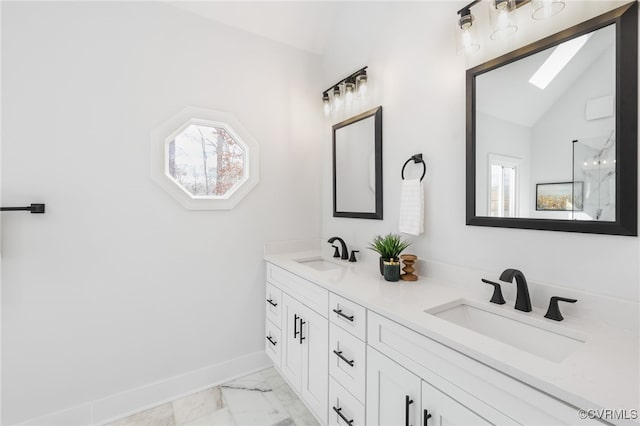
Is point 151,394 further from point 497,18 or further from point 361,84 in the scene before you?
point 497,18

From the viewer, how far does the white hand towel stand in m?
1.60

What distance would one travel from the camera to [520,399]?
0.74 meters

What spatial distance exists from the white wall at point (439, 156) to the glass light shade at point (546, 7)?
4 cm

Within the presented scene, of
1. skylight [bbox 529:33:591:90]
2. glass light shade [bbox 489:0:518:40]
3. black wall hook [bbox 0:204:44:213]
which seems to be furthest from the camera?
black wall hook [bbox 0:204:44:213]

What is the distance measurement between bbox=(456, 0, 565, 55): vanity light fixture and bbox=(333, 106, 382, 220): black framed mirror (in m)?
0.63

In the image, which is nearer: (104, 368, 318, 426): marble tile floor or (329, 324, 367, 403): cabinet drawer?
A: (329, 324, 367, 403): cabinet drawer

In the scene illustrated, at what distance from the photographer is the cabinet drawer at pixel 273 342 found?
6.73ft

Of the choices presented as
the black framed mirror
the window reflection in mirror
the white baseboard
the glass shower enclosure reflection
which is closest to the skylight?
the window reflection in mirror

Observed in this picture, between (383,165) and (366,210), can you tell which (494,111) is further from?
(366,210)

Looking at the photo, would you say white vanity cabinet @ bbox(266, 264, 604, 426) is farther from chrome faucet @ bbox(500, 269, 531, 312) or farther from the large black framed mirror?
the large black framed mirror

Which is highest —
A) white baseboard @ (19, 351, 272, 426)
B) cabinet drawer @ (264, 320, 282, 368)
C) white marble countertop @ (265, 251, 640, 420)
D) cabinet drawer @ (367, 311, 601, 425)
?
white marble countertop @ (265, 251, 640, 420)

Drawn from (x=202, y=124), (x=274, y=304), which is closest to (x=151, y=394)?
(x=274, y=304)

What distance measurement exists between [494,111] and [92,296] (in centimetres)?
237

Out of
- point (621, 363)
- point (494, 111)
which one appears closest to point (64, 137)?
point (494, 111)
